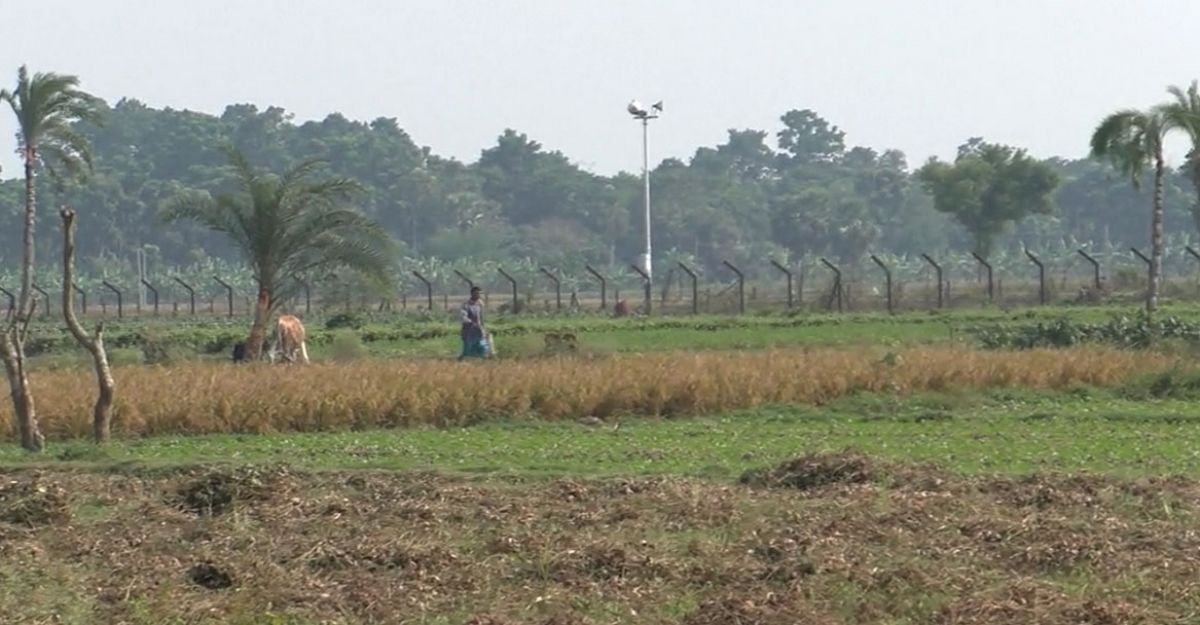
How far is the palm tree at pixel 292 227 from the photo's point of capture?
37.3 metres

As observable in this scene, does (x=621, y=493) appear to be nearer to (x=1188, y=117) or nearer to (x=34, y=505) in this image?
(x=34, y=505)

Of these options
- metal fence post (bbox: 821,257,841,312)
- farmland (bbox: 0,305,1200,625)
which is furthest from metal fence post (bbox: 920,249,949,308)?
farmland (bbox: 0,305,1200,625)

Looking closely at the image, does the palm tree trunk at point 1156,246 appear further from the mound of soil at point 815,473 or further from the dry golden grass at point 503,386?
the mound of soil at point 815,473

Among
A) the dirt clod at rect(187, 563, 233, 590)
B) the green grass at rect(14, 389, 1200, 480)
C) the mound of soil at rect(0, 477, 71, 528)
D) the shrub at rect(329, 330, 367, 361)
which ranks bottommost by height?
the dirt clod at rect(187, 563, 233, 590)

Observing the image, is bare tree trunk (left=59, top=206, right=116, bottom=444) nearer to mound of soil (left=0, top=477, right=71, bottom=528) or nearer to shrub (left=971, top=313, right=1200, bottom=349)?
mound of soil (left=0, top=477, right=71, bottom=528)

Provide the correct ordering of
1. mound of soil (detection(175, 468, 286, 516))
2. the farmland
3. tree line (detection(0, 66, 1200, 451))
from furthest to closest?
tree line (detection(0, 66, 1200, 451)) < mound of soil (detection(175, 468, 286, 516)) < the farmland

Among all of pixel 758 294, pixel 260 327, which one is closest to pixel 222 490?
pixel 260 327

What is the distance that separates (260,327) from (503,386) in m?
11.9

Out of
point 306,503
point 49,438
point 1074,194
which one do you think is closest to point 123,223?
point 1074,194

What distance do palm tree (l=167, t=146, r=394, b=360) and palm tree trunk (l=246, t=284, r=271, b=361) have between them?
0.73 meters

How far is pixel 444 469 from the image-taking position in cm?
1725

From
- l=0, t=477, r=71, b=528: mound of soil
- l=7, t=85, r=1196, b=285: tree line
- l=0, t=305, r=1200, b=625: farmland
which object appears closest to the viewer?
l=0, t=305, r=1200, b=625: farmland

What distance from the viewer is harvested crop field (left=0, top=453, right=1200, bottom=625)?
455 inches

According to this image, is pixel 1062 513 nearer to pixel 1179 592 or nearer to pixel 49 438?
pixel 1179 592
